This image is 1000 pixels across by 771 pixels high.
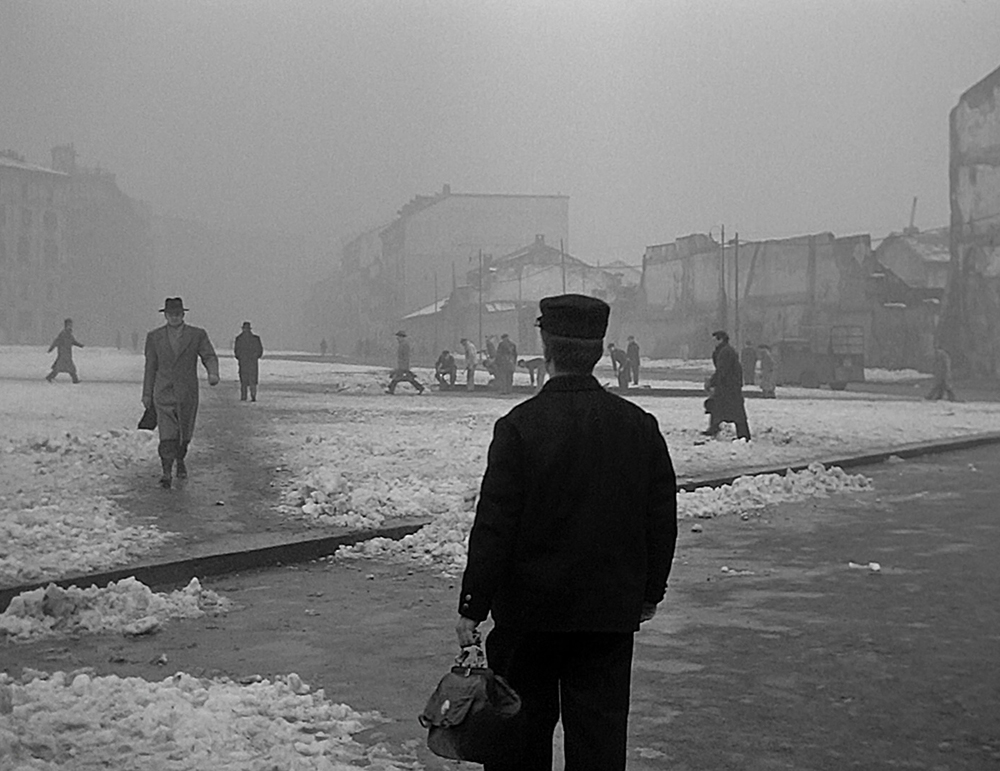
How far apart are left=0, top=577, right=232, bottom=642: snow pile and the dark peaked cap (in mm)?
3443

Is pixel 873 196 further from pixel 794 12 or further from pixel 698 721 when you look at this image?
pixel 698 721

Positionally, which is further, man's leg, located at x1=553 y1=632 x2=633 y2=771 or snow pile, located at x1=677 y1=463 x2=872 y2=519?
Result: snow pile, located at x1=677 y1=463 x2=872 y2=519

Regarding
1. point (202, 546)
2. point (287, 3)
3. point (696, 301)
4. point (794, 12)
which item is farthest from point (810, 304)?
point (202, 546)

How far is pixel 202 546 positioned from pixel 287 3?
5.31m

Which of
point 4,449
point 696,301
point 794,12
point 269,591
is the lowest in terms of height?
point 269,591

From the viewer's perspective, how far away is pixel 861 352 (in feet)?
110

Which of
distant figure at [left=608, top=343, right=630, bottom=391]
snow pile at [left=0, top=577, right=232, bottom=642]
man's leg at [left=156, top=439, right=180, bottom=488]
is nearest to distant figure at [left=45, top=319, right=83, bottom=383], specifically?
man's leg at [left=156, top=439, right=180, bottom=488]

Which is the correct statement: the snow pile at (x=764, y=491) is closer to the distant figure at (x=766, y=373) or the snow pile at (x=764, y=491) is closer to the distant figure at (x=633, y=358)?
the distant figure at (x=633, y=358)

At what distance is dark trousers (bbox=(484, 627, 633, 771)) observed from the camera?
A: 283 cm

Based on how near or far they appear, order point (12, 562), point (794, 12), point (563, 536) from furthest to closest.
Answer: point (794, 12)
point (12, 562)
point (563, 536)

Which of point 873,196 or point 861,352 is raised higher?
point 873,196

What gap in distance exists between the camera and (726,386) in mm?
15062

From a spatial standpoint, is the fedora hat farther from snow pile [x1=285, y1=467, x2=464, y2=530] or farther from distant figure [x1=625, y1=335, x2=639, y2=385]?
distant figure [x1=625, y1=335, x2=639, y2=385]

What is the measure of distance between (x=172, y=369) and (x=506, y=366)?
899cm
